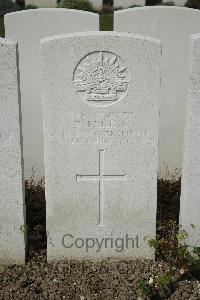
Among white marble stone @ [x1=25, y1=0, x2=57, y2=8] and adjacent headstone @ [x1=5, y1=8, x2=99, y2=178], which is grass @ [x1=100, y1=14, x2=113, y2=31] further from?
adjacent headstone @ [x1=5, y1=8, x2=99, y2=178]

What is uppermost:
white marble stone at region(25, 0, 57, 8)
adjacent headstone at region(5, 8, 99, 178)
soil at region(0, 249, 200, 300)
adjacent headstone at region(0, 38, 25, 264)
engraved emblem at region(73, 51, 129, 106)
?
white marble stone at region(25, 0, 57, 8)

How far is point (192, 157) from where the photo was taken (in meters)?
4.23

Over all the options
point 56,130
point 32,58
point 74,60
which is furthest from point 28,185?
point 74,60

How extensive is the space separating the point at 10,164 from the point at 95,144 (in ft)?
2.24

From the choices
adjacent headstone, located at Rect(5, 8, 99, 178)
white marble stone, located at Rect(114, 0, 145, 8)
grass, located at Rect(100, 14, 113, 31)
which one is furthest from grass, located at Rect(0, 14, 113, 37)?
adjacent headstone, located at Rect(5, 8, 99, 178)

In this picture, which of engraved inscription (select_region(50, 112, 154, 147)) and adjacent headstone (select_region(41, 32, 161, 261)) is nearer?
adjacent headstone (select_region(41, 32, 161, 261))

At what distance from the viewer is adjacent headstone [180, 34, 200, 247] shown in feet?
13.0

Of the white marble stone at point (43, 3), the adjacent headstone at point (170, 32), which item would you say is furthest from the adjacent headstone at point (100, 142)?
the white marble stone at point (43, 3)

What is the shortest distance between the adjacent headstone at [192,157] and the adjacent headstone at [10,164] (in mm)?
1293

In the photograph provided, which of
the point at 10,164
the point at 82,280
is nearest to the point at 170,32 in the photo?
the point at 10,164

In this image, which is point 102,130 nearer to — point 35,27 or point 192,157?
point 192,157

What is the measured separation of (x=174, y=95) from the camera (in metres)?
5.79

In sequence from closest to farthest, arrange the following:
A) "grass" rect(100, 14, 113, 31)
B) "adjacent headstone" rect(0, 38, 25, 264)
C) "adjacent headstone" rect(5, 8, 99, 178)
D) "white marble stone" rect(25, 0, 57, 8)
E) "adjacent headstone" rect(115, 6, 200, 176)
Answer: "adjacent headstone" rect(0, 38, 25, 264)
"adjacent headstone" rect(5, 8, 99, 178)
"adjacent headstone" rect(115, 6, 200, 176)
"grass" rect(100, 14, 113, 31)
"white marble stone" rect(25, 0, 57, 8)

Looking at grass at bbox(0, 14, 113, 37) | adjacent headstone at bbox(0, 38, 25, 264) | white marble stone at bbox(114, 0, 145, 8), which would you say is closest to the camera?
adjacent headstone at bbox(0, 38, 25, 264)
